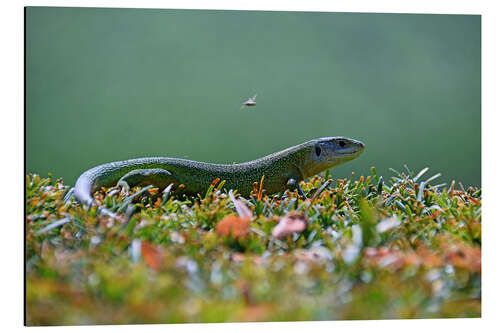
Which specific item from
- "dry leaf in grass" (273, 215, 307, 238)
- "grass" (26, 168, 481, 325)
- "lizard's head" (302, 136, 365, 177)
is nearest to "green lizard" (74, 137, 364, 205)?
"lizard's head" (302, 136, 365, 177)

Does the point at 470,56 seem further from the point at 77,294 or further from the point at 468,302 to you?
the point at 77,294

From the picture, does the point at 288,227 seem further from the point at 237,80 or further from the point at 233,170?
the point at 233,170

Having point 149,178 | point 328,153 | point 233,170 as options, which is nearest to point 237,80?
point 233,170

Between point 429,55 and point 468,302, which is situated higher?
point 429,55

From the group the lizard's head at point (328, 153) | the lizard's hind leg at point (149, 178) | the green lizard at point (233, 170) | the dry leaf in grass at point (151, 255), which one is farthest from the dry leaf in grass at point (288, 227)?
the lizard's head at point (328, 153)

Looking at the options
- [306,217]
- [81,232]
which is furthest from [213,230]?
[81,232]
